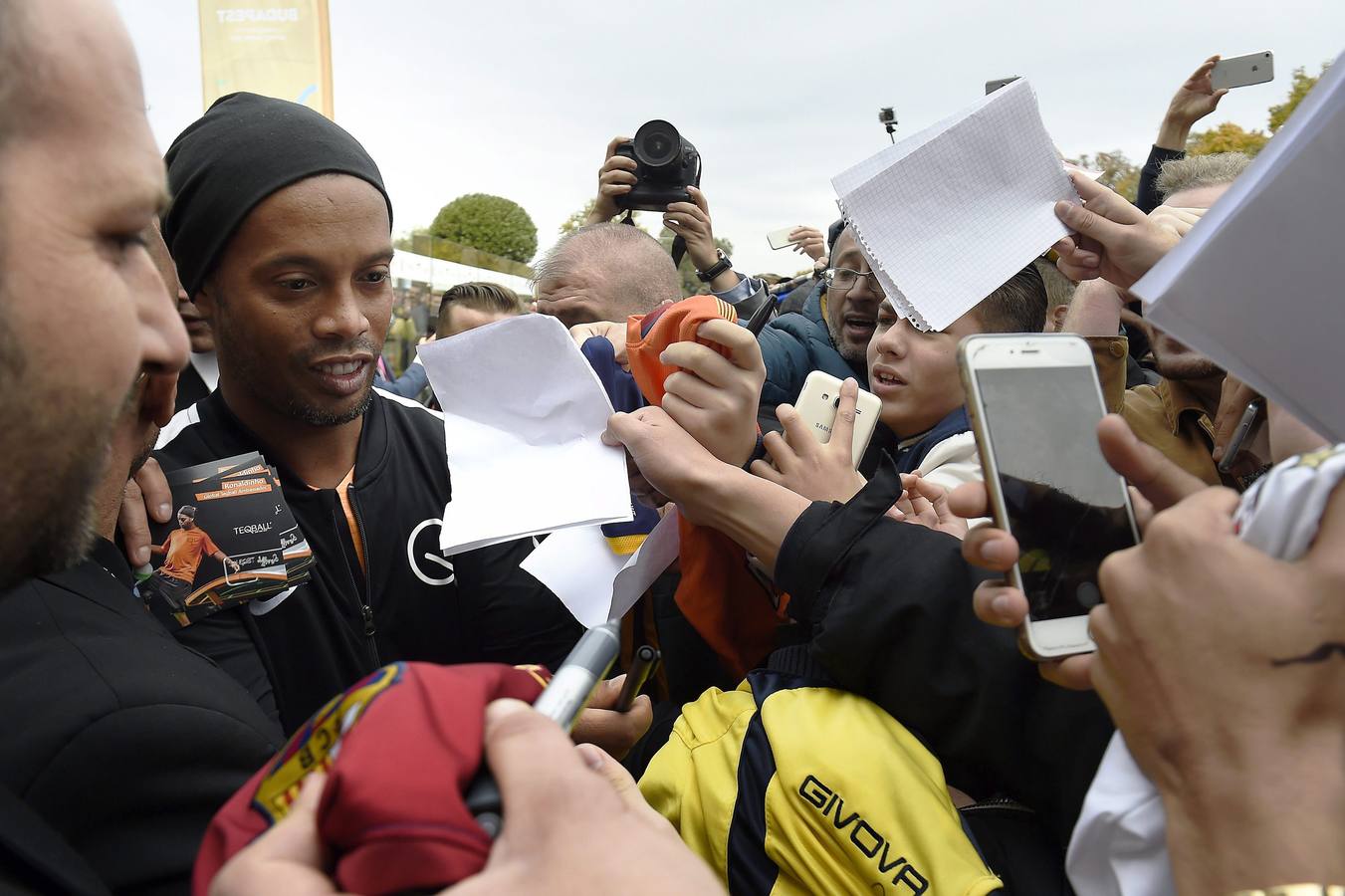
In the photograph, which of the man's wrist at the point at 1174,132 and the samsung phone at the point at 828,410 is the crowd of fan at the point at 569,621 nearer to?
the samsung phone at the point at 828,410

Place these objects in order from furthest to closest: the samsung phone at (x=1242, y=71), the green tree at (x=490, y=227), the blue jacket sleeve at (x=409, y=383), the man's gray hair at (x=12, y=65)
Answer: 1. the green tree at (x=490, y=227)
2. the blue jacket sleeve at (x=409, y=383)
3. the samsung phone at (x=1242, y=71)
4. the man's gray hair at (x=12, y=65)

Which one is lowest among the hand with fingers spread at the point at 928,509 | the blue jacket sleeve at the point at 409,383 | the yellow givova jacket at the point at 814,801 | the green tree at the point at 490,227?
the green tree at the point at 490,227

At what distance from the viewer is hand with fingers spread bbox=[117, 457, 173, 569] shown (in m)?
1.49

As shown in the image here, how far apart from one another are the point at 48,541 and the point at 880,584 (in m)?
0.94

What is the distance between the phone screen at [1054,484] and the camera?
1.03 meters

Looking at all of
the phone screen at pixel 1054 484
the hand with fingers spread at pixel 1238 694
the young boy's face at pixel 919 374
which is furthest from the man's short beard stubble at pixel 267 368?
the hand with fingers spread at pixel 1238 694

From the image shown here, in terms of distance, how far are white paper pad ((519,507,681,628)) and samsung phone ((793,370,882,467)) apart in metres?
0.30

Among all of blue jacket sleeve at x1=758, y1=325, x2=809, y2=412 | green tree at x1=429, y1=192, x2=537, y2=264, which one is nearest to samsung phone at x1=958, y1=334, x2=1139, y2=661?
blue jacket sleeve at x1=758, y1=325, x2=809, y2=412

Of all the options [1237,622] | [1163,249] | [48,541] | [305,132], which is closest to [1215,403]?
[1163,249]

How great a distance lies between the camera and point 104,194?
0.94 meters

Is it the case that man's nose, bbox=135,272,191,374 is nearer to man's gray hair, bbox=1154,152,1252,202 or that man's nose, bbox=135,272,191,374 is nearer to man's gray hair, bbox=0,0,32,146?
man's gray hair, bbox=0,0,32,146

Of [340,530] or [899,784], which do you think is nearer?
[899,784]

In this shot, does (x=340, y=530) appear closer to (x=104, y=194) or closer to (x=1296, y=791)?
(x=104, y=194)

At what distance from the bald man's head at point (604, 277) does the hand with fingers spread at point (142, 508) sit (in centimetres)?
184
